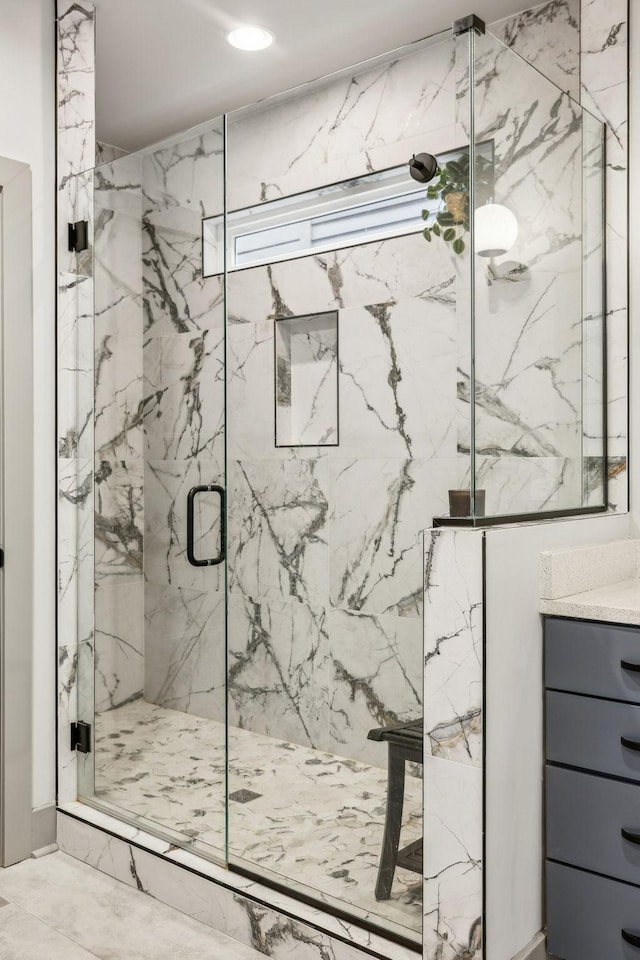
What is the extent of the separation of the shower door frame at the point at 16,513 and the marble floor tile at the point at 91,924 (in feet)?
0.67

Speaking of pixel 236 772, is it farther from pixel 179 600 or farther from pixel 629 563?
pixel 629 563

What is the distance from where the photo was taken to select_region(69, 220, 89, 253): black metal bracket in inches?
99.3

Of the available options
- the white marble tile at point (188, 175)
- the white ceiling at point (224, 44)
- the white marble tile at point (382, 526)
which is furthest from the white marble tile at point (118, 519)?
the white ceiling at point (224, 44)

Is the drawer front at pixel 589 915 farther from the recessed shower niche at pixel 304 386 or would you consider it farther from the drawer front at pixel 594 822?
the recessed shower niche at pixel 304 386

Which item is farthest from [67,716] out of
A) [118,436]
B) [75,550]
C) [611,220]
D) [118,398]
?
[611,220]

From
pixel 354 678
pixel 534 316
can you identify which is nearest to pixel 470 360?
pixel 534 316

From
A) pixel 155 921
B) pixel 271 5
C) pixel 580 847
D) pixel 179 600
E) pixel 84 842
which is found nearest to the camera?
pixel 580 847

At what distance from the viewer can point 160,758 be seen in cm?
231

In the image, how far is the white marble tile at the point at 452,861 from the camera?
5.19 ft

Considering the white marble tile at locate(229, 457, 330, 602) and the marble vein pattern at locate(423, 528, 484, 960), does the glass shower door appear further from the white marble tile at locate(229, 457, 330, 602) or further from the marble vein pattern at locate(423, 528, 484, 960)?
the marble vein pattern at locate(423, 528, 484, 960)

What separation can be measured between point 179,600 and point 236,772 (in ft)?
1.65

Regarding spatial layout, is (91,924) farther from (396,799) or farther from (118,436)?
(118,436)

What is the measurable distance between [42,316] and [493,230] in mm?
1470

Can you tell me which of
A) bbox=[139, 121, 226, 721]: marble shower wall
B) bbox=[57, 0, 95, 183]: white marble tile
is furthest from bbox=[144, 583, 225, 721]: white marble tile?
bbox=[57, 0, 95, 183]: white marble tile
